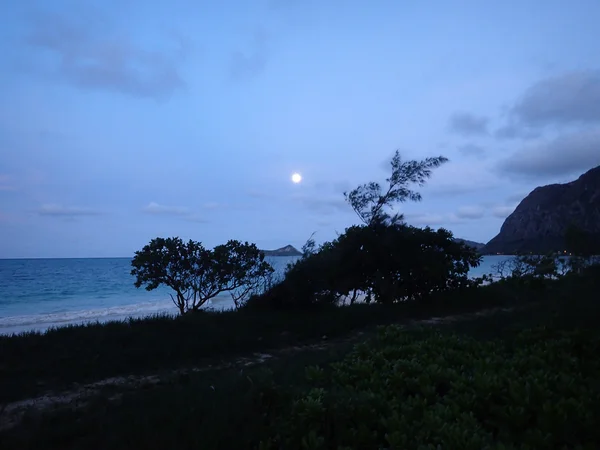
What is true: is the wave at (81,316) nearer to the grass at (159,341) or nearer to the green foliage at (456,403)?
the grass at (159,341)

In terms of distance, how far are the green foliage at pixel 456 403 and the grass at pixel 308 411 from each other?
13 mm

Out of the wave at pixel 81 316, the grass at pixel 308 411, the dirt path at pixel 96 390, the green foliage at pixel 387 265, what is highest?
the green foliage at pixel 387 265

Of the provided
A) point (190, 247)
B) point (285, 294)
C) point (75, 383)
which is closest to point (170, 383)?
point (75, 383)

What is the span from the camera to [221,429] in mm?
3980

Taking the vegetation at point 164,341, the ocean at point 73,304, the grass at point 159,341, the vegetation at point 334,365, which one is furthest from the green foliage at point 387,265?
the ocean at point 73,304

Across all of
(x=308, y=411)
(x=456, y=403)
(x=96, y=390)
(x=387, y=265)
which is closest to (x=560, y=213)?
(x=387, y=265)

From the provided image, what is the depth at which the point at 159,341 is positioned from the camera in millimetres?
9195

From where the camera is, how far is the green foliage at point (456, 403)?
12.2 feet

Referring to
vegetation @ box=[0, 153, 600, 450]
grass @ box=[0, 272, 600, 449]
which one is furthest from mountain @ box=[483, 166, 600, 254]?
grass @ box=[0, 272, 600, 449]

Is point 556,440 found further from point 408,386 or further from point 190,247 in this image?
point 190,247

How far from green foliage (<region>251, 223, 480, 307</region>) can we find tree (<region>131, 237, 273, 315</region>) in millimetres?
2192

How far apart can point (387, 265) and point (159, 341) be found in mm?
8172

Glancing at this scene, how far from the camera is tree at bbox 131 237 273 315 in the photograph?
14867 mm

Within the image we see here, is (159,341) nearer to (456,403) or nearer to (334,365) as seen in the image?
(334,365)
